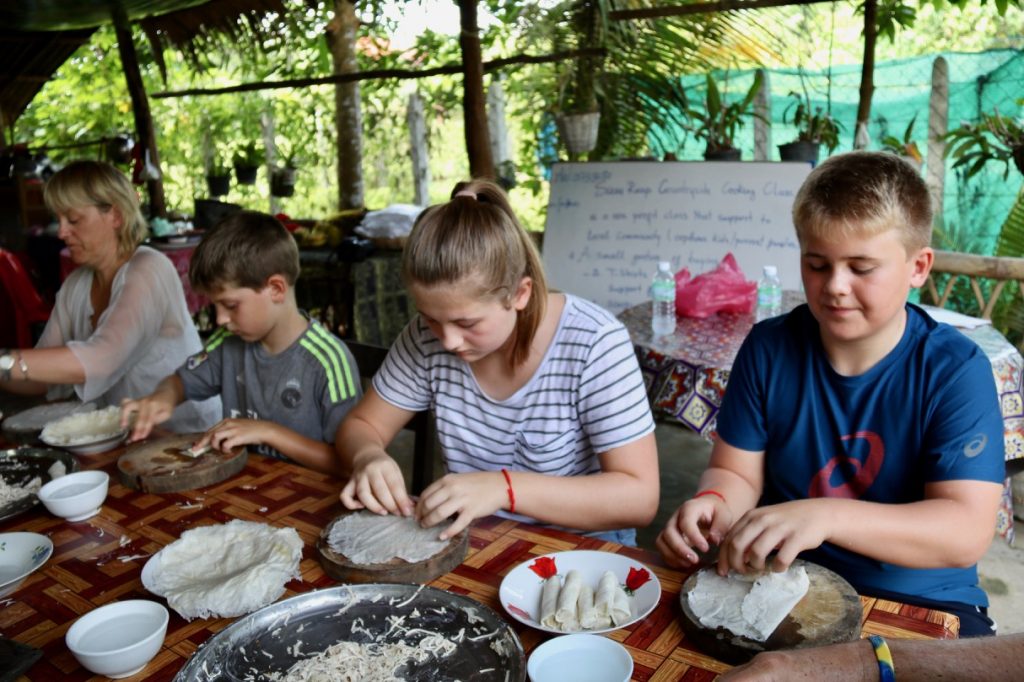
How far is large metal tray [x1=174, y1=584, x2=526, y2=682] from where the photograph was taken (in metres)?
1.03

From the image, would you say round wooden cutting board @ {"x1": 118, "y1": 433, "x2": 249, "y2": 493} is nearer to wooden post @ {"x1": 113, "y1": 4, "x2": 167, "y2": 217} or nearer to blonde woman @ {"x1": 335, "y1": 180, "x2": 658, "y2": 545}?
blonde woman @ {"x1": 335, "y1": 180, "x2": 658, "y2": 545}

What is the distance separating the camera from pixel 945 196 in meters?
5.07

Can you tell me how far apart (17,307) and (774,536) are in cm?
436

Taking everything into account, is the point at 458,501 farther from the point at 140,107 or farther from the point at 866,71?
the point at 140,107

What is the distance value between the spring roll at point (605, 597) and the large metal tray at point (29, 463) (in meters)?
1.33

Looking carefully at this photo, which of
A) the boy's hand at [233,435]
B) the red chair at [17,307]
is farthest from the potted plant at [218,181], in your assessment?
the boy's hand at [233,435]

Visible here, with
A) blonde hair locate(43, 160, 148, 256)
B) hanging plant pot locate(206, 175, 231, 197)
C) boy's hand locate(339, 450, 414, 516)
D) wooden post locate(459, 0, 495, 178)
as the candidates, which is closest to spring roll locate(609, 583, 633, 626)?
boy's hand locate(339, 450, 414, 516)

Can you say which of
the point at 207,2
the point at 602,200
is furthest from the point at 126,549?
the point at 207,2

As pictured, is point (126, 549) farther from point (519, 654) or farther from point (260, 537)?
point (519, 654)

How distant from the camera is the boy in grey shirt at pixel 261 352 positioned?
6.93ft

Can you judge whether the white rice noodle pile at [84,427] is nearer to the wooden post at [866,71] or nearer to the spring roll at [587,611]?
the spring roll at [587,611]

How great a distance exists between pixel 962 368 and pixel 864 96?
9.67 ft

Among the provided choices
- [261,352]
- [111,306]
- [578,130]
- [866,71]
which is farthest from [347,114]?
[261,352]

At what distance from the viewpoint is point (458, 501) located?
1363 mm
